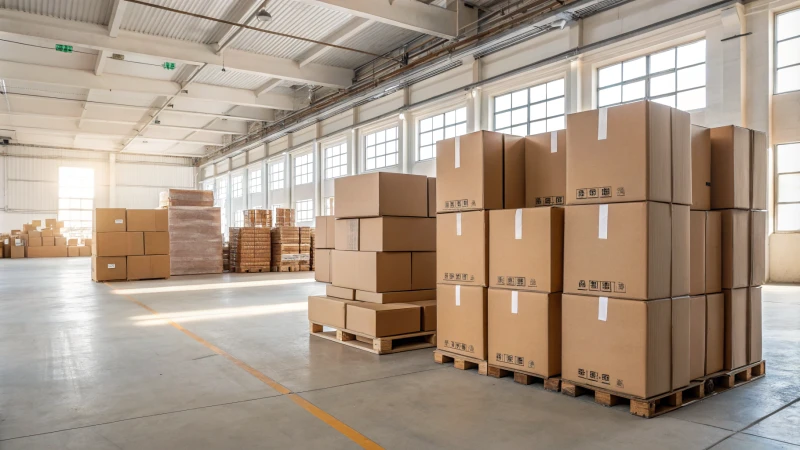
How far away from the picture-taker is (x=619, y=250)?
3.38m

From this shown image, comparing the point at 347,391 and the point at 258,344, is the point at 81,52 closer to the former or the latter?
the point at 258,344

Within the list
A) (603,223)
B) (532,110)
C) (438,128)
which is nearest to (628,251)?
(603,223)

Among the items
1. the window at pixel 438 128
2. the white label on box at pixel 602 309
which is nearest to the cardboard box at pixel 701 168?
the white label on box at pixel 602 309

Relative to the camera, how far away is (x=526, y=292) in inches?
154

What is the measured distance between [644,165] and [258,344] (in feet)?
13.1

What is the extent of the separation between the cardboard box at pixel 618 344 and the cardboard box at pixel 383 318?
188 cm

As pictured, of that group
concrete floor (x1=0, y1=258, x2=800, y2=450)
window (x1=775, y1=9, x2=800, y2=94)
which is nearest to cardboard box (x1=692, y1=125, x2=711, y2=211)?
concrete floor (x1=0, y1=258, x2=800, y2=450)

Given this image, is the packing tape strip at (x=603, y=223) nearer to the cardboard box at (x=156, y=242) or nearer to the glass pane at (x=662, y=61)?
the glass pane at (x=662, y=61)

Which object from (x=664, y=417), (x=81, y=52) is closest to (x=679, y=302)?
(x=664, y=417)

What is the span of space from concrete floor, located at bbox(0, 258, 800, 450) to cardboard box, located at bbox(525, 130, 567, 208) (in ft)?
5.02

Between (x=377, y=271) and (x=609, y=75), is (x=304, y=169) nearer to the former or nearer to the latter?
(x=609, y=75)

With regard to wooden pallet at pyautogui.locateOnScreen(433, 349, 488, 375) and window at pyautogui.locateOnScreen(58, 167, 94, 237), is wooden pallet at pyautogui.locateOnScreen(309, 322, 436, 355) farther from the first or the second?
window at pyautogui.locateOnScreen(58, 167, 94, 237)

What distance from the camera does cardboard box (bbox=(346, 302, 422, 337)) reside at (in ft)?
16.5

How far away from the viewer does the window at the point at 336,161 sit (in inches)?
742
